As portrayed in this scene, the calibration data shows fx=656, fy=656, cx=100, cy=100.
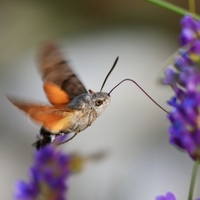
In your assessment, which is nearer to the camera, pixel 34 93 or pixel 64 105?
pixel 64 105

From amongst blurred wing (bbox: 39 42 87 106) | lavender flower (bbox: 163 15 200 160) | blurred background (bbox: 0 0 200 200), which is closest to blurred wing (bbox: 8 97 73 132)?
blurred wing (bbox: 39 42 87 106)

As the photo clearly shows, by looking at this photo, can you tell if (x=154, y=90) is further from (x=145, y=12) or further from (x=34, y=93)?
(x=145, y=12)

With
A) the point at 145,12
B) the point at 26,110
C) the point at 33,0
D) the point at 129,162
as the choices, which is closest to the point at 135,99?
the point at 129,162

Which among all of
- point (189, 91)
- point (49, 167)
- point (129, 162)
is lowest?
point (129, 162)

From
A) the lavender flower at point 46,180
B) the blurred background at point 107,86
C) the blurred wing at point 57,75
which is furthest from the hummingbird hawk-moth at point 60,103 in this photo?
the blurred background at point 107,86

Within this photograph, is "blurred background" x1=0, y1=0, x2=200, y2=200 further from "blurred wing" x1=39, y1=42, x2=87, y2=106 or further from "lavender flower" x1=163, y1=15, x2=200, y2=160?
"lavender flower" x1=163, y1=15, x2=200, y2=160

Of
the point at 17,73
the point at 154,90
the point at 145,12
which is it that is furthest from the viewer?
the point at 145,12
